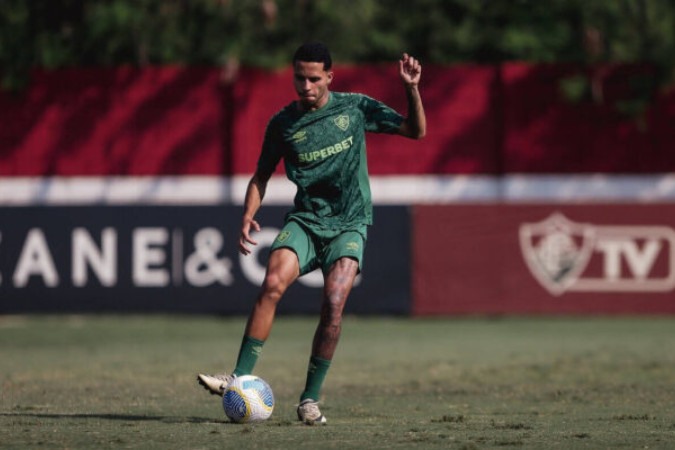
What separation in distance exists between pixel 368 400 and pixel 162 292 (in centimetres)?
970

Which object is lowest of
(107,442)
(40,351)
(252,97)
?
(40,351)

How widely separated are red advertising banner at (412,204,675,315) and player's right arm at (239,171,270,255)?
35.6ft

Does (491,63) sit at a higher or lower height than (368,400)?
higher

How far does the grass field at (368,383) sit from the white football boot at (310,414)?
0.40 feet

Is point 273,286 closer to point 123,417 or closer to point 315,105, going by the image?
point 315,105

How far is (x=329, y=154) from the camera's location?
928cm

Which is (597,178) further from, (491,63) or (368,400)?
(368,400)

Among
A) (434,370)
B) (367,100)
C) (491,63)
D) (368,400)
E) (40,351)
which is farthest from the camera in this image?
(491,63)

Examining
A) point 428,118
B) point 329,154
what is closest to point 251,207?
point 329,154

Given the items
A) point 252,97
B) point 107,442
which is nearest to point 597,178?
point 252,97

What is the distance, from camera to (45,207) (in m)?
20.4

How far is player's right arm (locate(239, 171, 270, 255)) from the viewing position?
364 inches

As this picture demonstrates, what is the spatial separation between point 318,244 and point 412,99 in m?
1.08

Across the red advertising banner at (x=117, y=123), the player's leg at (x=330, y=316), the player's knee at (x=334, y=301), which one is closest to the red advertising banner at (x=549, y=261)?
the red advertising banner at (x=117, y=123)
